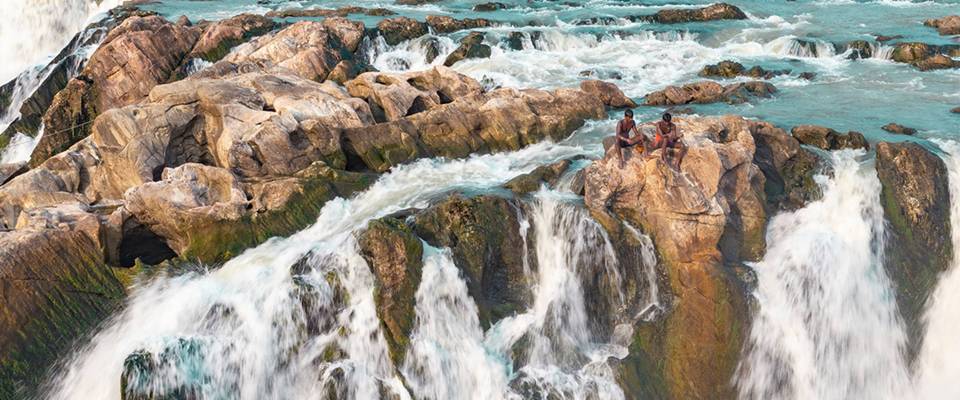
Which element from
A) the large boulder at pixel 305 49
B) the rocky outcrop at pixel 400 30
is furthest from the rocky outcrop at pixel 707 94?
the rocky outcrop at pixel 400 30

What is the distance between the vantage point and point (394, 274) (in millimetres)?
14883

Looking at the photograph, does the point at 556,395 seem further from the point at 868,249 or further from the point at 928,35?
the point at 928,35

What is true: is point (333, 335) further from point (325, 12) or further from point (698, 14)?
point (698, 14)

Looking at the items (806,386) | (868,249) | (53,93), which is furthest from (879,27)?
(53,93)

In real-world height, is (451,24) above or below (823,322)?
below

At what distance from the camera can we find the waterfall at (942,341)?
16.9 metres

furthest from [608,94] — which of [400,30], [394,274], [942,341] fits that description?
[400,30]

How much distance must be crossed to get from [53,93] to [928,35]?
4623cm

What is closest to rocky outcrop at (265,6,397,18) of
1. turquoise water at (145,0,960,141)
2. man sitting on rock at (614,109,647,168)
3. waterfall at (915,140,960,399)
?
turquoise water at (145,0,960,141)

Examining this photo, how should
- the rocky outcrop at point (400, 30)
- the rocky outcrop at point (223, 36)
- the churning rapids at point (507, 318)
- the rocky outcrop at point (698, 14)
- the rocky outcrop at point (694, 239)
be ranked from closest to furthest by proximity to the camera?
the churning rapids at point (507, 318)
the rocky outcrop at point (694, 239)
the rocky outcrop at point (223, 36)
the rocky outcrop at point (400, 30)
the rocky outcrop at point (698, 14)

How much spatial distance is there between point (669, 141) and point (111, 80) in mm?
23166

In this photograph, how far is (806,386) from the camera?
16.2 metres

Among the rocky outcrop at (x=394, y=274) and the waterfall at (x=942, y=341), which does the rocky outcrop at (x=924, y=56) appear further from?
the rocky outcrop at (x=394, y=274)

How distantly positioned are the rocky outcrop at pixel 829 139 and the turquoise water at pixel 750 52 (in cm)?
251
